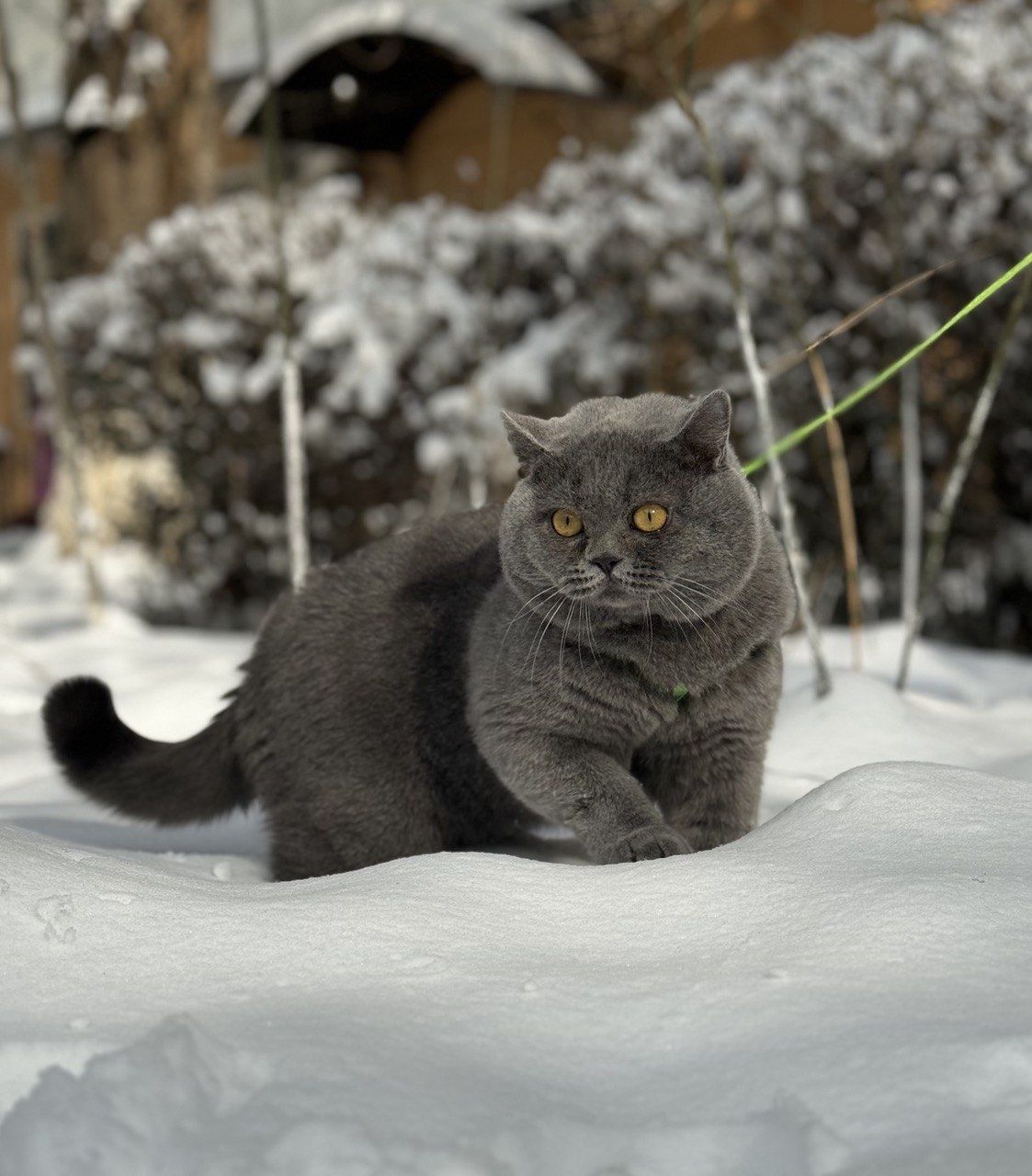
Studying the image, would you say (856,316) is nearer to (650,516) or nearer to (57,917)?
(650,516)

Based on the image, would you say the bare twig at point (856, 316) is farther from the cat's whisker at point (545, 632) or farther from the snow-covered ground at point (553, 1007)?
the snow-covered ground at point (553, 1007)

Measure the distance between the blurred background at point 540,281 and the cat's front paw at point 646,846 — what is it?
43.9 inches

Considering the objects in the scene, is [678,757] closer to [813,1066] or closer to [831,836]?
[831,836]

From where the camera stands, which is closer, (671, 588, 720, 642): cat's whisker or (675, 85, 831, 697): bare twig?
(671, 588, 720, 642): cat's whisker

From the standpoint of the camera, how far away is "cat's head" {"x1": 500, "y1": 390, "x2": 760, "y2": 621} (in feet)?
5.99

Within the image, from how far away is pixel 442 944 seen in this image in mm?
1410

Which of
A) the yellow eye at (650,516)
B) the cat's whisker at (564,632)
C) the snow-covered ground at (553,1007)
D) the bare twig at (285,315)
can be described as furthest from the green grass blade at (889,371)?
the bare twig at (285,315)

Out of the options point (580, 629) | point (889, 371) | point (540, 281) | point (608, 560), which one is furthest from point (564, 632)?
point (540, 281)

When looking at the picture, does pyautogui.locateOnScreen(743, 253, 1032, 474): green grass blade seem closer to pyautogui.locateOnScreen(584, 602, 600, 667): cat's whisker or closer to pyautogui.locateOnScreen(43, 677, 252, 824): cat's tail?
pyautogui.locateOnScreen(584, 602, 600, 667): cat's whisker

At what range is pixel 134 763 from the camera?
2.28 metres

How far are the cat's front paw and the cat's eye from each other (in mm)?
430

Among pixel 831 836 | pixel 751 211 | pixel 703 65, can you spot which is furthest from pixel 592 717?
pixel 703 65

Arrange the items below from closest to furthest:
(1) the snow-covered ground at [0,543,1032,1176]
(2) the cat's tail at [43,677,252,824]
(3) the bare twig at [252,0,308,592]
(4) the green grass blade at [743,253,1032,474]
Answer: (1) the snow-covered ground at [0,543,1032,1176] → (4) the green grass blade at [743,253,1032,474] → (2) the cat's tail at [43,677,252,824] → (3) the bare twig at [252,0,308,592]

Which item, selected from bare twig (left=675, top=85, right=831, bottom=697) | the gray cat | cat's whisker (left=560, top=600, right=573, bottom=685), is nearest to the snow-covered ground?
the gray cat
